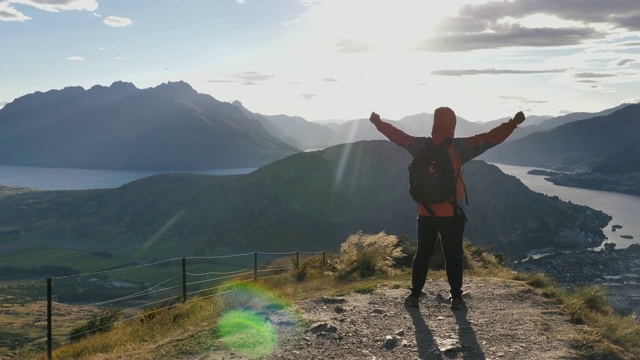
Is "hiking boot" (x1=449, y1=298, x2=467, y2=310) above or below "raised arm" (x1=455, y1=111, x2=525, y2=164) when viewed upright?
below

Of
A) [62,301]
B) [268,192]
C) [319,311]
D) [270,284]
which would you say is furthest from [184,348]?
[268,192]

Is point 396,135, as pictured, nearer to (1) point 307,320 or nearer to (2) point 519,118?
(2) point 519,118

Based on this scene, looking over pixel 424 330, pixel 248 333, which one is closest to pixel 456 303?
pixel 424 330

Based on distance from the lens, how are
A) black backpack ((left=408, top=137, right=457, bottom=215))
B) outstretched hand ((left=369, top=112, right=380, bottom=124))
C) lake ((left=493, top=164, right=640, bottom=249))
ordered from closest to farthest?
black backpack ((left=408, top=137, right=457, bottom=215)) < outstretched hand ((left=369, top=112, right=380, bottom=124)) < lake ((left=493, top=164, right=640, bottom=249))

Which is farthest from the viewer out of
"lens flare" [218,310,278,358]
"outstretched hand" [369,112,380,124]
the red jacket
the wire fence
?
the wire fence

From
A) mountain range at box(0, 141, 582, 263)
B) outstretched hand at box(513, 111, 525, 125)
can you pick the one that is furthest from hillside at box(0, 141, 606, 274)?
outstretched hand at box(513, 111, 525, 125)

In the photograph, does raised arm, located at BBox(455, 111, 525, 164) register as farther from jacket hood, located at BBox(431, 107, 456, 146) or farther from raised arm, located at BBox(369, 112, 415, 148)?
raised arm, located at BBox(369, 112, 415, 148)

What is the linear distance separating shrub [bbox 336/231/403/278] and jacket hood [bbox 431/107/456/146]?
5139 mm

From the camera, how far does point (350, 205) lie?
13462 cm

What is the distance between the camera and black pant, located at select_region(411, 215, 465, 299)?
6.35 metres

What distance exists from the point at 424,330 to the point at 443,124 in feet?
8.98

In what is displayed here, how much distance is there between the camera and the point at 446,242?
6.44m

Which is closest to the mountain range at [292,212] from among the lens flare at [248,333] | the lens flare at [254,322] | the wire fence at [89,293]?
the wire fence at [89,293]

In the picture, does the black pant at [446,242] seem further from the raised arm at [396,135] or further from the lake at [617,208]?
the lake at [617,208]
